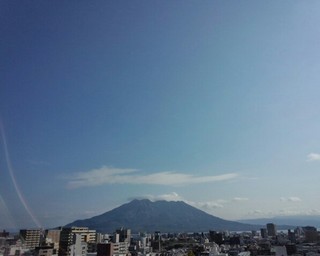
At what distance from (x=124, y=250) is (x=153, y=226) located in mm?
54290

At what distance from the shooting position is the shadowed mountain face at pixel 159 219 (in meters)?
70.6

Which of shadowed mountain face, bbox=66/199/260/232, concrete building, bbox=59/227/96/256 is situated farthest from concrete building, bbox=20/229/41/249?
shadowed mountain face, bbox=66/199/260/232

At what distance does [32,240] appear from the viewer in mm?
20156

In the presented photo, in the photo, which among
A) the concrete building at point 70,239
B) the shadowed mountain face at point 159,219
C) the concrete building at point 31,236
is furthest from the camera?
the shadowed mountain face at point 159,219

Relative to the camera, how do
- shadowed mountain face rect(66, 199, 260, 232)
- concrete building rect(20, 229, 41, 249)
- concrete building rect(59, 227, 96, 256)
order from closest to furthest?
concrete building rect(59, 227, 96, 256) → concrete building rect(20, 229, 41, 249) → shadowed mountain face rect(66, 199, 260, 232)

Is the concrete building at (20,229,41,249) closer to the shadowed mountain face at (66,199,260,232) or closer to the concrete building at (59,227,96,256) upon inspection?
the concrete building at (59,227,96,256)

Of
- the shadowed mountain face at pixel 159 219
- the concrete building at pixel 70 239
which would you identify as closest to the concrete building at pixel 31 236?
the concrete building at pixel 70 239

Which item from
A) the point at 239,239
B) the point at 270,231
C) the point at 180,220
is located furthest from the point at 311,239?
the point at 180,220

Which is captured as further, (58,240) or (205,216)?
(205,216)

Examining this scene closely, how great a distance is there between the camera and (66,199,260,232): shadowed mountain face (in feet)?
232

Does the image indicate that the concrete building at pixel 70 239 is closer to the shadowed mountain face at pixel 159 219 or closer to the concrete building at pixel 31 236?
the concrete building at pixel 31 236

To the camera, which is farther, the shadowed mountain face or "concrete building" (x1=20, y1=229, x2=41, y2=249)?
the shadowed mountain face

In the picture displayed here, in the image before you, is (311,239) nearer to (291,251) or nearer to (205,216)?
(291,251)

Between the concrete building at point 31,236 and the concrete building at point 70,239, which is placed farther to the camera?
the concrete building at point 31,236
